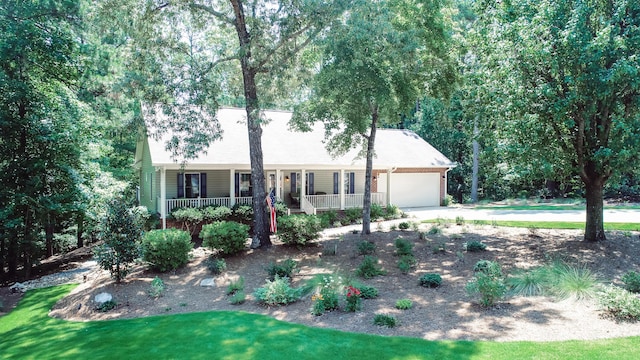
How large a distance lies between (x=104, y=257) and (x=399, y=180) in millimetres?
18161

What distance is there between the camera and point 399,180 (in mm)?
24625

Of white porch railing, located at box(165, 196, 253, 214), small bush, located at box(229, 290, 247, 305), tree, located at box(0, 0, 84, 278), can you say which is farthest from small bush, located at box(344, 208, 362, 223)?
tree, located at box(0, 0, 84, 278)

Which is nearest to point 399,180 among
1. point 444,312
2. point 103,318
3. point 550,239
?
point 550,239

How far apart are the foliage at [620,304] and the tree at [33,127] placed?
1428 cm

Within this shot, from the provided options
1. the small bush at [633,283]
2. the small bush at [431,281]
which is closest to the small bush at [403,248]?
the small bush at [431,281]

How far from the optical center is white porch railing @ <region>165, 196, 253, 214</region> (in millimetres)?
17047

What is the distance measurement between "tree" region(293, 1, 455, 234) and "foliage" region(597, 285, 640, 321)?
6858 mm

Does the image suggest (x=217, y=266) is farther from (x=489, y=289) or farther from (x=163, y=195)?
(x=489, y=289)

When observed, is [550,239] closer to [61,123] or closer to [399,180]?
[399,180]

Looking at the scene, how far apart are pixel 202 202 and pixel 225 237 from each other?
20.9 feet

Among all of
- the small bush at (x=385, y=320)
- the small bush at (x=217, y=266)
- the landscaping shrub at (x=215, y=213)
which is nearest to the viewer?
the small bush at (x=385, y=320)

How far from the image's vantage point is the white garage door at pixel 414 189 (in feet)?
80.1

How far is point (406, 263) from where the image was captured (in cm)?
1082

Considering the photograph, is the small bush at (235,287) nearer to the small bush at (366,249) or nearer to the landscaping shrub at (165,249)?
the landscaping shrub at (165,249)
